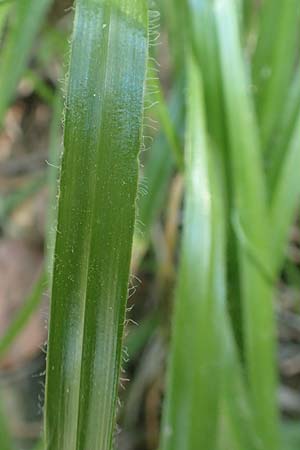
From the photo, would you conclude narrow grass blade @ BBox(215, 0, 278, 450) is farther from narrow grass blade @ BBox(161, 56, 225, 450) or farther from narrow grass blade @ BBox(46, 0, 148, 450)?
narrow grass blade @ BBox(46, 0, 148, 450)

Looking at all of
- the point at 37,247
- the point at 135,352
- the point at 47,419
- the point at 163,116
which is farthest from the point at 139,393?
the point at 47,419

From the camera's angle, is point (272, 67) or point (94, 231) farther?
point (272, 67)

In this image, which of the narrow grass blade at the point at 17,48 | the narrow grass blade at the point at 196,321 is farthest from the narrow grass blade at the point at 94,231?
the narrow grass blade at the point at 17,48

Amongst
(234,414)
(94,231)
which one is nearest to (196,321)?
(234,414)

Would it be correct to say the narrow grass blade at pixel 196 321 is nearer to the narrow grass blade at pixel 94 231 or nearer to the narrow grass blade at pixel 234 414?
the narrow grass blade at pixel 234 414

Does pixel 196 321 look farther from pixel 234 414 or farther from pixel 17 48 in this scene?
pixel 17 48

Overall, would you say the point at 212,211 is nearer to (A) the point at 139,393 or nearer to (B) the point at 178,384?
(B) the point at 178,384

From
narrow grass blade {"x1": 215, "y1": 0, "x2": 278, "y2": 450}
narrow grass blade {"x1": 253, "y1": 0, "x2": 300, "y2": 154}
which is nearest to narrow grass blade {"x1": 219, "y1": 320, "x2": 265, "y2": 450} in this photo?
narrow grass blade {"x1": 215, "y1": 0, "x2": 278, "y2": 450}

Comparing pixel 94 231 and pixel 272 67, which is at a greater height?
pixel 272 67
